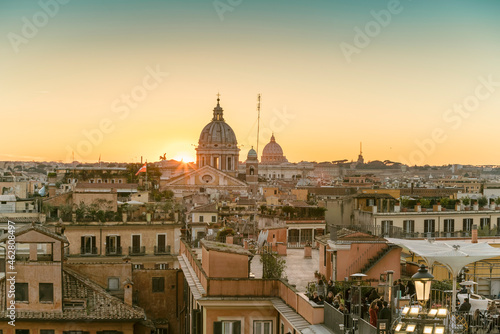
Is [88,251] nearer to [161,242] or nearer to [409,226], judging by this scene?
[161,242]

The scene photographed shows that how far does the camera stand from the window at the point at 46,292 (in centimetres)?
1581

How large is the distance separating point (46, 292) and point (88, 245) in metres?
8.75

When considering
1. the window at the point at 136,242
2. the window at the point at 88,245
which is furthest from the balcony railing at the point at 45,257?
the window at the point at 136,242

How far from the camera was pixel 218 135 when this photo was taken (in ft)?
355

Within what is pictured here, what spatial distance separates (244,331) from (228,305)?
458 millimetres

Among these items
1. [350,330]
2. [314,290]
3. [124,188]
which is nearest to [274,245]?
[314,290]

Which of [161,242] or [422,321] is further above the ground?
[422,321]

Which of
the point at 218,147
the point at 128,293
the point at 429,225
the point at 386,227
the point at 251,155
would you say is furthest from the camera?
the point at 251,155

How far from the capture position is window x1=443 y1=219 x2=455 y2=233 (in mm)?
23938

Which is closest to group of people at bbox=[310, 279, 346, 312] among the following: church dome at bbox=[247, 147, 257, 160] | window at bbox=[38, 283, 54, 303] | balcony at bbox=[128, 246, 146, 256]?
window at bbox=[38, 283, 54, 303]

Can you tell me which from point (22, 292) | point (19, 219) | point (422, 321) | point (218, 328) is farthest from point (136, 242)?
point (422, 321)

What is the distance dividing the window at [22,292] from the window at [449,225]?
1311 cm

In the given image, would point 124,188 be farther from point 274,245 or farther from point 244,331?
point 244,331

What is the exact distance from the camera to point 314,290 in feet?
36.1
